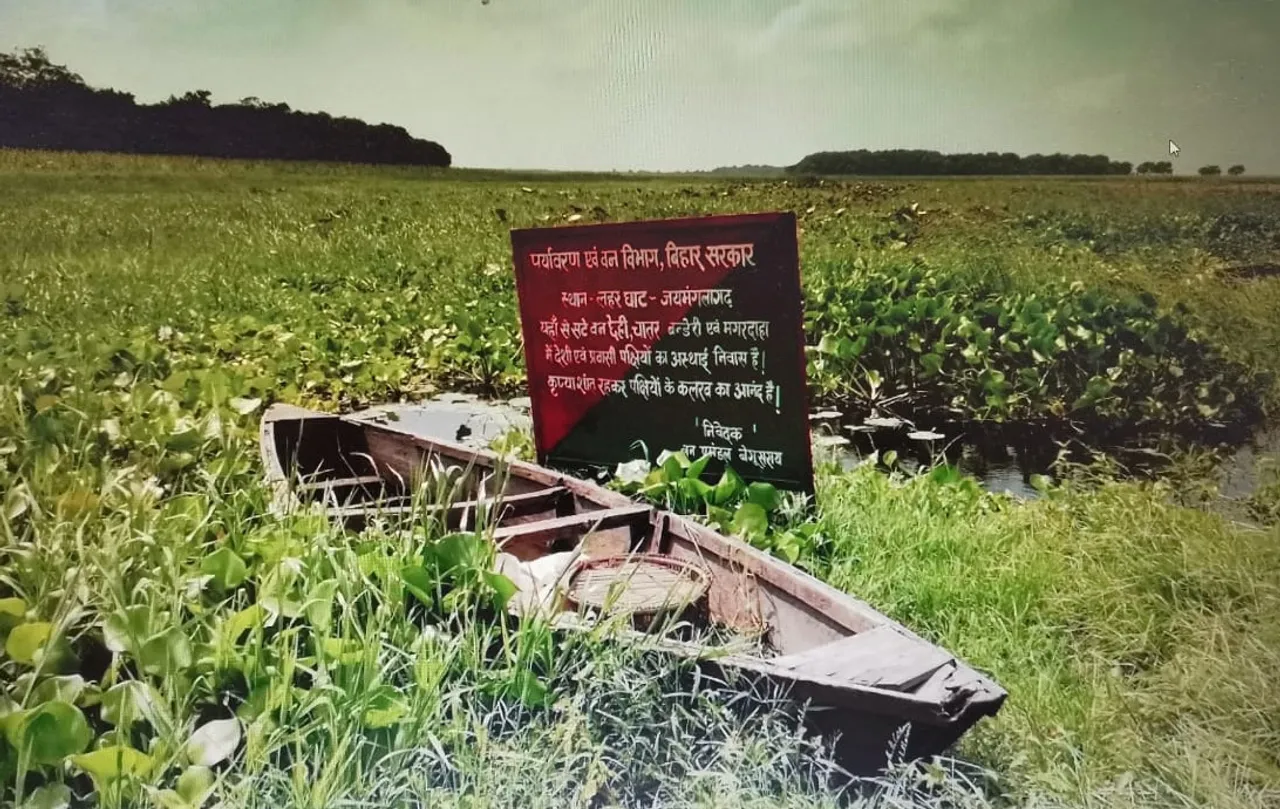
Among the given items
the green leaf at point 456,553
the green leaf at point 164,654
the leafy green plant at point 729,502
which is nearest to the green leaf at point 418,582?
the green leaf at point 456,553

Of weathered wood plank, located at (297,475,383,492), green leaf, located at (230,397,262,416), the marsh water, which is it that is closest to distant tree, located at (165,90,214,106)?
green leaf, located at (230,397,262,416)

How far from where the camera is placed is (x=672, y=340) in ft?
7.71

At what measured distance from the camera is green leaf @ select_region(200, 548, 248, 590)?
173 centimetres

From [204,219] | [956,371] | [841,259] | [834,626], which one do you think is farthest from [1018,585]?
[204,219]

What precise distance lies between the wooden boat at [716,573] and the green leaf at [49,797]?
63 centimetres

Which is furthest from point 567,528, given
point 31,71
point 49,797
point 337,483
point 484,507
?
point 31,71

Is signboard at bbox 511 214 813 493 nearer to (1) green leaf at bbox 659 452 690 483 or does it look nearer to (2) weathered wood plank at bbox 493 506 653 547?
(1) green leaf at bbox 659 452 690 483

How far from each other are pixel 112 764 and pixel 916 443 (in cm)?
170

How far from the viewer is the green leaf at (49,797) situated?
146cm

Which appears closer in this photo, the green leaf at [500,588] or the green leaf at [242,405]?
the green leaf at [500,588]

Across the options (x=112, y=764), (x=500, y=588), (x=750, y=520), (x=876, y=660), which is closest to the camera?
(x=112, y=764)

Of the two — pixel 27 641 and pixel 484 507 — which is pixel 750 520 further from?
pixel 27 641

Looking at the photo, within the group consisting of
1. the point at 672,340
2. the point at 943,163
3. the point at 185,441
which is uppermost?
the point at 943,163

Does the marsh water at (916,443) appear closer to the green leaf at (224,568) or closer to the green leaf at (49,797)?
the green leaf at (224,568)
